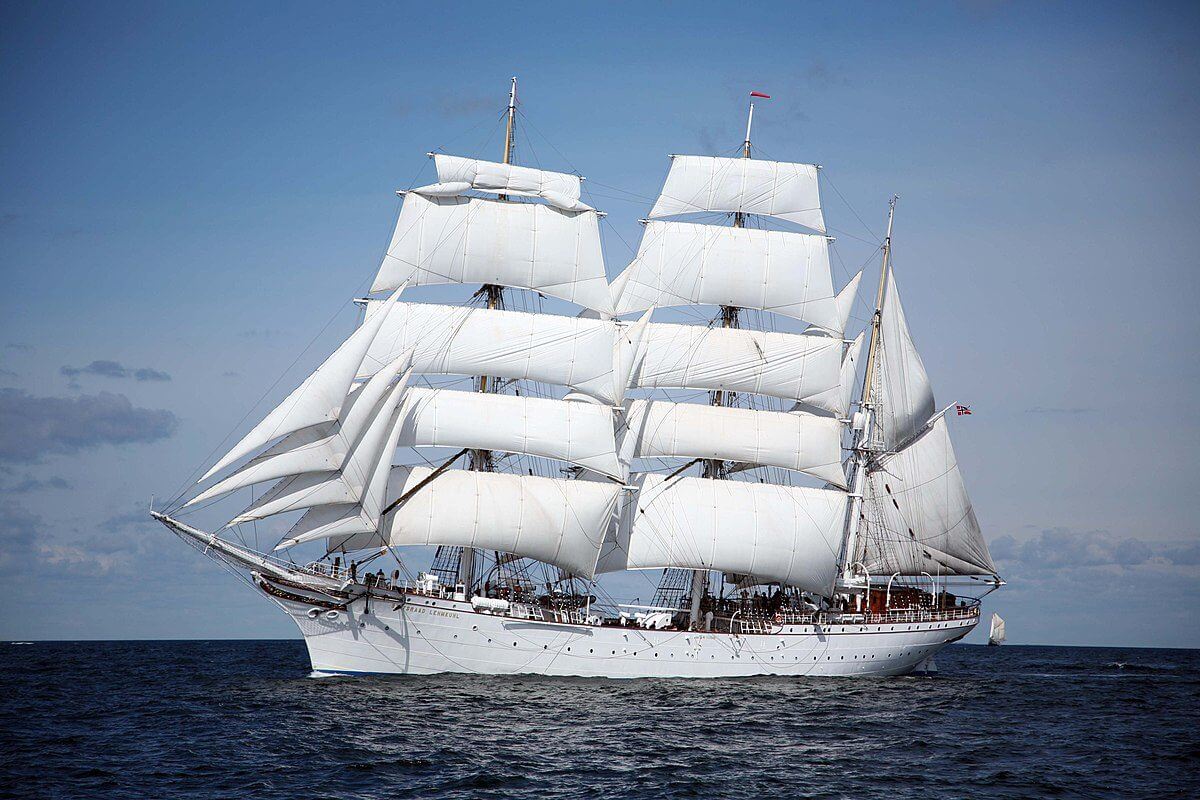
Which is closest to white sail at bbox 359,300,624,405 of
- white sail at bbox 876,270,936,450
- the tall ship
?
the tall ship

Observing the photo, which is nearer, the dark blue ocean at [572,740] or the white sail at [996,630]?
the dark blue ocean at [572,740]

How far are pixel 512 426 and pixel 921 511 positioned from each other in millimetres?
26815

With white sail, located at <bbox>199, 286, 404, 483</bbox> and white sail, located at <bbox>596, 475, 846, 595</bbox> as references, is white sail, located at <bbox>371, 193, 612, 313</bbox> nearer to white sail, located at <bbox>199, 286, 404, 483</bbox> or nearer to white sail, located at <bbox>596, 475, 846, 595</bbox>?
white sail, located at <bbox>199, 286, 404, 483</bbox>

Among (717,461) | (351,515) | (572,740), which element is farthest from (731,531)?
(572,740)

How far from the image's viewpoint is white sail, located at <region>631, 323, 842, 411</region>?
203ft

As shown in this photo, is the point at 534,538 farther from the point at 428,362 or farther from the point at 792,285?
the point at 792,285

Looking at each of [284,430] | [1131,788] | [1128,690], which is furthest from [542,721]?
[1128,690]

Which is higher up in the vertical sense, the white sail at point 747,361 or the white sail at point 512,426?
the white sail at point 747,361

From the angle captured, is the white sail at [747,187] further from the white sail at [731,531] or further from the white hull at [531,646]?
the white hull at [531,646]

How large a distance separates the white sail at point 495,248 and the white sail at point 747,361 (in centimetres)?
542

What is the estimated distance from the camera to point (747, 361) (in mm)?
62656

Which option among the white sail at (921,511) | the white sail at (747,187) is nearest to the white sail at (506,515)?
the white sail at (747,187)

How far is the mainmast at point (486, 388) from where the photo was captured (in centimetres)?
5488

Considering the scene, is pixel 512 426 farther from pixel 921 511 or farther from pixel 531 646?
pixel 921 511
